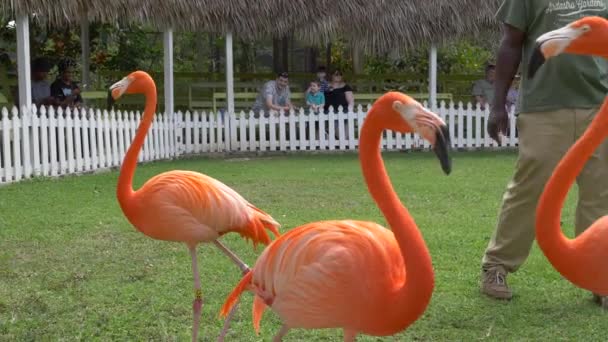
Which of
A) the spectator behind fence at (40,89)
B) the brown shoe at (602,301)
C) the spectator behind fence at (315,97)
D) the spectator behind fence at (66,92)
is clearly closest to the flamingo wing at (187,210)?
the brown shoe at (602,301)

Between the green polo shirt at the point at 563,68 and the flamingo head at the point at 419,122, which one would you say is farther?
the green polo shirt at the point at 563,68

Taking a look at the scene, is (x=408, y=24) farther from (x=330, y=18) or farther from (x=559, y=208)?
(x=559, y=208)

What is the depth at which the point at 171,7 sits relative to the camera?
573 inches

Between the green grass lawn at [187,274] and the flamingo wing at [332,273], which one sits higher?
the flamingo wing at [332,273]

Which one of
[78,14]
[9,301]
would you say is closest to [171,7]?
[78,14]

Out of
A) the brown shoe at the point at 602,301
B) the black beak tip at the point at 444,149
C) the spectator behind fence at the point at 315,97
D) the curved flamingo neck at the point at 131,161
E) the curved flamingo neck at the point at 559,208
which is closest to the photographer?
the black beak tip at the point at 444,149

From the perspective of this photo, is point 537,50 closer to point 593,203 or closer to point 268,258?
point 268,258

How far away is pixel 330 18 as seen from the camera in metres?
16.5

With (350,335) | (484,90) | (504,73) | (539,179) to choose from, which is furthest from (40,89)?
(350,335)

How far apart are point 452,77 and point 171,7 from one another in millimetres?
8909

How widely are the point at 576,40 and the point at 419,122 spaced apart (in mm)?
751

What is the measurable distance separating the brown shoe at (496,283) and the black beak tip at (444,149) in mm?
2483

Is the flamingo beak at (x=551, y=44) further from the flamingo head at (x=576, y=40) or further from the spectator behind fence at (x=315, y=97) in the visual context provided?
the spectator behind fence at (x=315, y=97)

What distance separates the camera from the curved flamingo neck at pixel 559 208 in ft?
9.76
